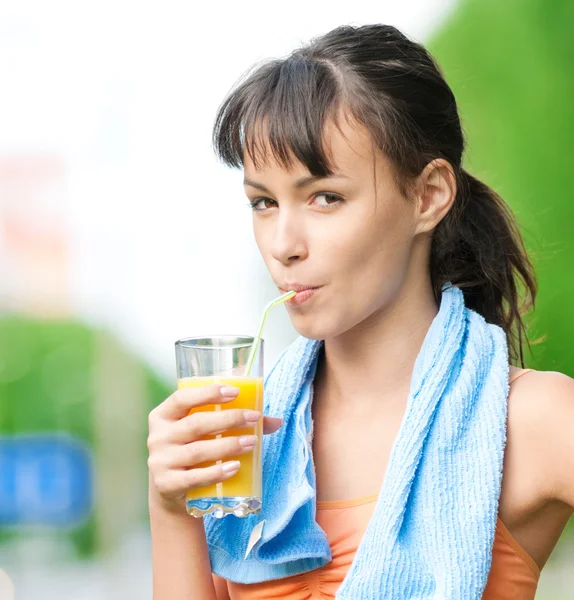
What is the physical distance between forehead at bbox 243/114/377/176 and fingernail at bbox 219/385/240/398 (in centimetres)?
34

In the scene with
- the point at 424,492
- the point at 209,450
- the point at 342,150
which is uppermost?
the point at 342,150

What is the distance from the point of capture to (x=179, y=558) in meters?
1.40

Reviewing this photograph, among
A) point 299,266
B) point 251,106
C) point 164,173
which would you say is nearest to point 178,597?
point 299,266

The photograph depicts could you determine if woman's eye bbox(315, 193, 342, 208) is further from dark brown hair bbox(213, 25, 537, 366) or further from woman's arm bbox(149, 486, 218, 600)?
woman's arm bbox(149, 486, 218, 600)

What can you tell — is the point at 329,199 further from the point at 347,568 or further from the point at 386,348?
the point at 347,568

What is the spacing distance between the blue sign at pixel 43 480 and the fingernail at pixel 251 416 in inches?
65.4

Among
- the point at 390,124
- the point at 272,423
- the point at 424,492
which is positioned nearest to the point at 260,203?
the point at 390,124

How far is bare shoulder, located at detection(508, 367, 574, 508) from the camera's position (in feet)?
4.03

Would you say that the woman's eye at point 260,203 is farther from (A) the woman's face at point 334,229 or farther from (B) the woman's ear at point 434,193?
(B) the woman's ear at point 434,193

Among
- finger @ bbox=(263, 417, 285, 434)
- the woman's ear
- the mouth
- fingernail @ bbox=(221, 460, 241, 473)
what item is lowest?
fingernail @ bbox=(221, 460, 241, 473)

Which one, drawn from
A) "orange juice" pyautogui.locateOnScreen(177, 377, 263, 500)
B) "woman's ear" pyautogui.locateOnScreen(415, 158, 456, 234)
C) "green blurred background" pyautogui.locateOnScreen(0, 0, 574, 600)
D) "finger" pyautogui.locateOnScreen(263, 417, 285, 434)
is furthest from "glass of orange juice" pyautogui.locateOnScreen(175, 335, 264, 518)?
"green blurred background" pyautogui.locateOnScreen(0, 0, 574, 600)

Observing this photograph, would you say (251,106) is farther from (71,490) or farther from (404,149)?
(71,490)

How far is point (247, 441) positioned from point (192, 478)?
94 mm

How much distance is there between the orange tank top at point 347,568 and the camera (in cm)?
127
